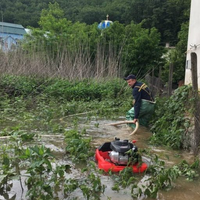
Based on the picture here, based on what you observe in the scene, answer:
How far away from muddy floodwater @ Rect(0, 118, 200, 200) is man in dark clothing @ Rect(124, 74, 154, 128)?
1.08 ft

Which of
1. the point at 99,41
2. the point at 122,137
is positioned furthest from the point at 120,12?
the point at 122,137

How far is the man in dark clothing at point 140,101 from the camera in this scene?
6070 mm

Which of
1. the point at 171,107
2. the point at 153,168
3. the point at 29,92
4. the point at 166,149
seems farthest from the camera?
the point at 29,92

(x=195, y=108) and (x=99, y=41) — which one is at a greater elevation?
(x=99, y=41)

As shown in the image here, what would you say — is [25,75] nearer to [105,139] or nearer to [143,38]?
[105,139]

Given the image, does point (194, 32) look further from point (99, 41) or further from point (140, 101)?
point (140, 101)

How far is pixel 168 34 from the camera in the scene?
3177 centimetres

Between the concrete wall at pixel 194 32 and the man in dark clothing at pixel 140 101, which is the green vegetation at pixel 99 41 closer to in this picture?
the concrete wall at pixel 194 32

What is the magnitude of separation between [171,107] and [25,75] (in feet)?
22.7

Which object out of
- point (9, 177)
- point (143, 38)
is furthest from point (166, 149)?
point (143, 38)

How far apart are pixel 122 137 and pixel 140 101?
2.97 feet

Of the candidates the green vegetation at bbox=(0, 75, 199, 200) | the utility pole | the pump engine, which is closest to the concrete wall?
the green vegetation at bbox=(0, 75, 199, 200)

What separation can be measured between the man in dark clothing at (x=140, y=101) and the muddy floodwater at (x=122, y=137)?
33 cm

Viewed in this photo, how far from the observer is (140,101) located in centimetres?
616
